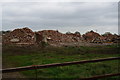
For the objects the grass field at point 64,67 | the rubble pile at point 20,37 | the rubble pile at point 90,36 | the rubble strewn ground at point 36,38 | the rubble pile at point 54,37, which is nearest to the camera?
the grass field at point 64,67

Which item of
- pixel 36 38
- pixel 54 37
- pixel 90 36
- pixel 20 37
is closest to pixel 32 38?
pixel 36 38

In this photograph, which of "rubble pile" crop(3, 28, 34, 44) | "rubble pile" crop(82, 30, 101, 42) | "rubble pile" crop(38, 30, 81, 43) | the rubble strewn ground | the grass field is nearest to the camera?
the grass field

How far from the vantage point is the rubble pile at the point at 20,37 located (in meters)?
25.9

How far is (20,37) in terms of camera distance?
26906 millimetres

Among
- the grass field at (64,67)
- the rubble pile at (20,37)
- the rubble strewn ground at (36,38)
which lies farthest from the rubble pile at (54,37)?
the grass field at (64,67)

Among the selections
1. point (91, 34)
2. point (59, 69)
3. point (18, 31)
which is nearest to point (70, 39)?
point (91, 34)

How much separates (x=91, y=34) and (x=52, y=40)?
12210mm

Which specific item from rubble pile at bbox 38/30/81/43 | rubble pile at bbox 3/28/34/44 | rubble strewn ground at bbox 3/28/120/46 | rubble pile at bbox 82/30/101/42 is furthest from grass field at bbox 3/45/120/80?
rubble pile at bbox 82/30/101/42

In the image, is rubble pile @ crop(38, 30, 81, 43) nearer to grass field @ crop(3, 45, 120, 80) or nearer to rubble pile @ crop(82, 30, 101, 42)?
rubble pile @ crop(82, 30, 101, 42)

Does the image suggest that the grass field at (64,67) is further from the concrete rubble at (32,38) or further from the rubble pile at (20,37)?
the rubble pile at (20,37)

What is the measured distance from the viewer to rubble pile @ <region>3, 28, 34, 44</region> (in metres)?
25.9

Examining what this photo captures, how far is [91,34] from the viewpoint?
36.3 m

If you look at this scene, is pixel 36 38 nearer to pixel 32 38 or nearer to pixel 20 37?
pixel 32 38

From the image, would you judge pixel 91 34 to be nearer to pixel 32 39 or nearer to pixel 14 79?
pixel 32 39
